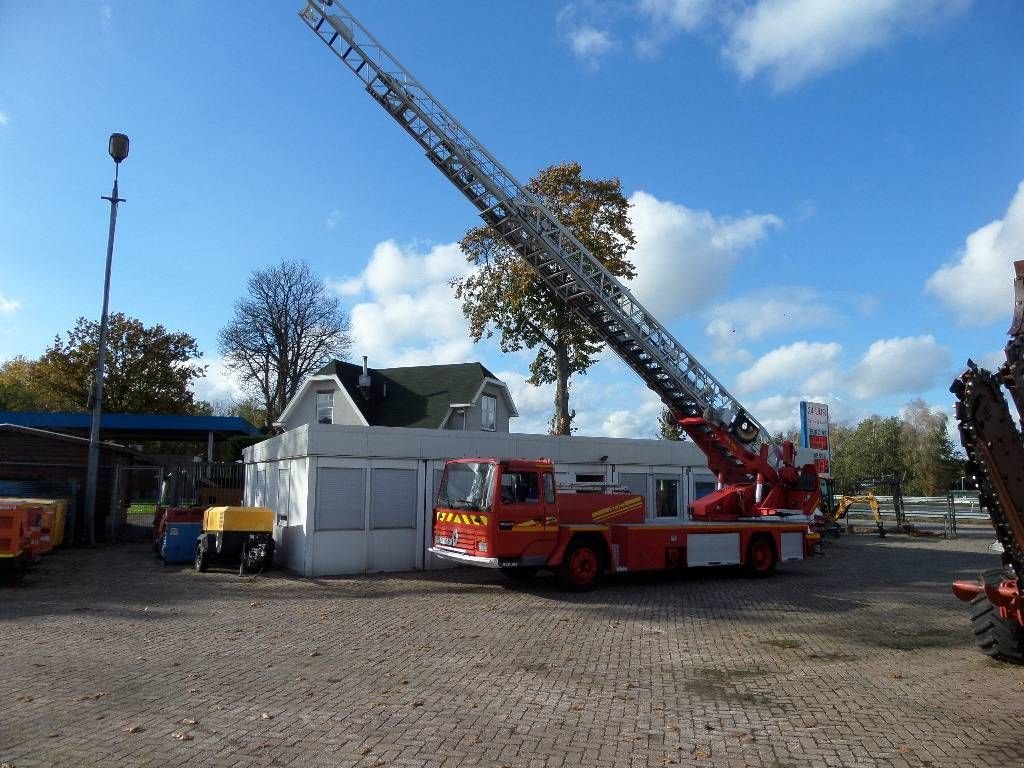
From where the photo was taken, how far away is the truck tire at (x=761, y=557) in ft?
55.9

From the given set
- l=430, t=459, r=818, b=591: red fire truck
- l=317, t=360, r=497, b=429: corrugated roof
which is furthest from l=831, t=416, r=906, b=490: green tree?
l=430, t=459, r=818, b=591: red fire truck

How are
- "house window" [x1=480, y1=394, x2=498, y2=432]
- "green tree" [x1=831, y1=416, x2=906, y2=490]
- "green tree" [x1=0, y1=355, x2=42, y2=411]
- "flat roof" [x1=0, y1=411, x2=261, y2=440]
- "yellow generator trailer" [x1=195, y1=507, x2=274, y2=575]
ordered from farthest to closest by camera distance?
"green tree" [x1=831, y1=416, x2=906, y2=490] < "green tree" [x1=0, y1=355, x2=42, y2=411] < "house window" [x1=480, y1=394, x2=498, y2=432] < "flat roof" [x1=0, y1=411, x2=261, y2=440] < "yellow generator trailer" [x1=195, y1=507, x2=274, y2=575]

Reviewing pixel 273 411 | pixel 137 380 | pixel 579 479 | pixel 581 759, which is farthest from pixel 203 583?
pixel 137 380

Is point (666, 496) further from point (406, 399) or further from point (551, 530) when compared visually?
point (406, 399)

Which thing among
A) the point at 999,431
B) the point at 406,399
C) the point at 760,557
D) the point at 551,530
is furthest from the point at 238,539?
the point at 406,399

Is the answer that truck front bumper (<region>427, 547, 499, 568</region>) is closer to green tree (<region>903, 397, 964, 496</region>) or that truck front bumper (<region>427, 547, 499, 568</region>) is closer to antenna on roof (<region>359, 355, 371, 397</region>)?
antenna on roof (<region>359, 355, 371, 397</region>)

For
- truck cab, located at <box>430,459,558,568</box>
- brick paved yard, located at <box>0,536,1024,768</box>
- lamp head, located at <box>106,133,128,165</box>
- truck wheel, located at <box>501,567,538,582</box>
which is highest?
lamp head, located at <box>106,133,128,165</box>

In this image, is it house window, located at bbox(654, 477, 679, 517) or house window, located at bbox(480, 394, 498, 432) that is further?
house window, located at bbox(480, 394, 498, 432)

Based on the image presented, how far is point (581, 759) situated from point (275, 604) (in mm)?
8333

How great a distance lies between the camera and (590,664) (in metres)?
8.61

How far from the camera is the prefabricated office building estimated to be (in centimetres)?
1631

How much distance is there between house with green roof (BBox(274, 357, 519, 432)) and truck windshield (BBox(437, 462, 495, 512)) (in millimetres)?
20217

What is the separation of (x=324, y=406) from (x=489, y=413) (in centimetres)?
810

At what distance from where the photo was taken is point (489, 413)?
3766 cm
